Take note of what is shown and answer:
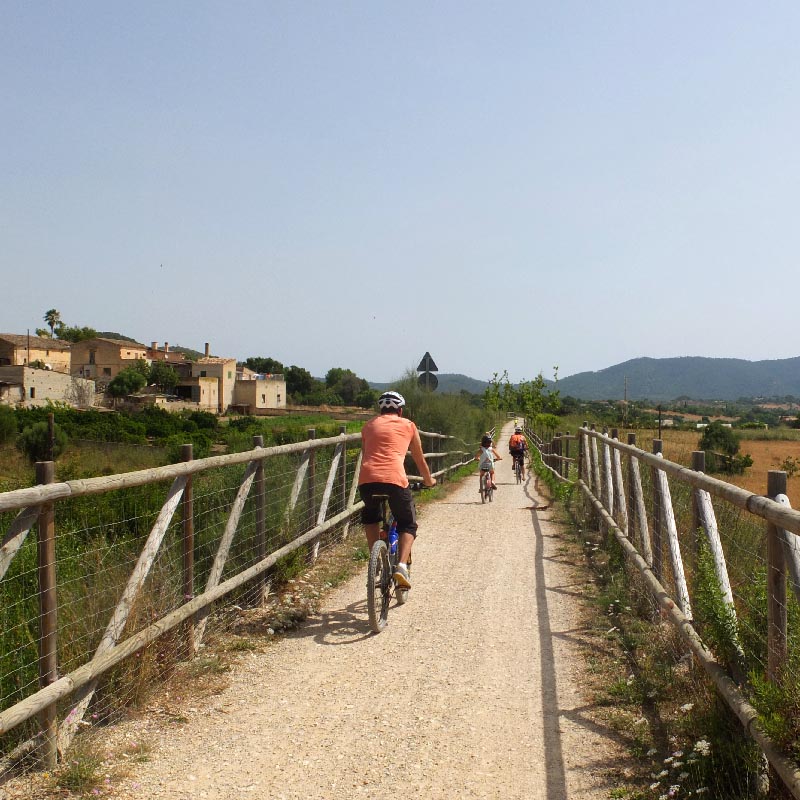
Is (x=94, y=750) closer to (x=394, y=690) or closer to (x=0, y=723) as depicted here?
(x=0, y=723)

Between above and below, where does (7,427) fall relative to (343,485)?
below

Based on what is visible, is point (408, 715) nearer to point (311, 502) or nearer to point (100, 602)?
point (100, 602)

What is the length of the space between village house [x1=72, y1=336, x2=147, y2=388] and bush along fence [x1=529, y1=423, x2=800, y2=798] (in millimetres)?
103195

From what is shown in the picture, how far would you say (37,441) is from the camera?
169 feet

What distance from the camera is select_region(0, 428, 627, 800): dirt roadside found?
11.9 feet

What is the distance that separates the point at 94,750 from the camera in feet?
12.4

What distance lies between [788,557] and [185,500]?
3.69 m

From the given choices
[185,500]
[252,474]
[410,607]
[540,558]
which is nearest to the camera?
[185,500]

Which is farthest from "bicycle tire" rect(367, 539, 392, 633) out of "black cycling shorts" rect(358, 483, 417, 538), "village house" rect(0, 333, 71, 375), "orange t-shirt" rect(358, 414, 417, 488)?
"village house" rect(0, 333, 71, 375)

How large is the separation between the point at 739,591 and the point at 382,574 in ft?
8.82

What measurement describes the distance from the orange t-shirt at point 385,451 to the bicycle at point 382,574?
0.62 ft

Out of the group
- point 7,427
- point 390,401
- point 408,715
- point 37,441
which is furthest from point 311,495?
point 7,427

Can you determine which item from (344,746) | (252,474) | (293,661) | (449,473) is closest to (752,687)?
(344,746)

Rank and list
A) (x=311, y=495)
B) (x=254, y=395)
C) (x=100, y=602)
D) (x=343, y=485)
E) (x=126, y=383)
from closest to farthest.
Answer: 1. (x=100, y=602)
2. (x=311, y=495)
3. (x=343, y=485)
4. (x=126, y=383)
5. (x=254, y=395)
